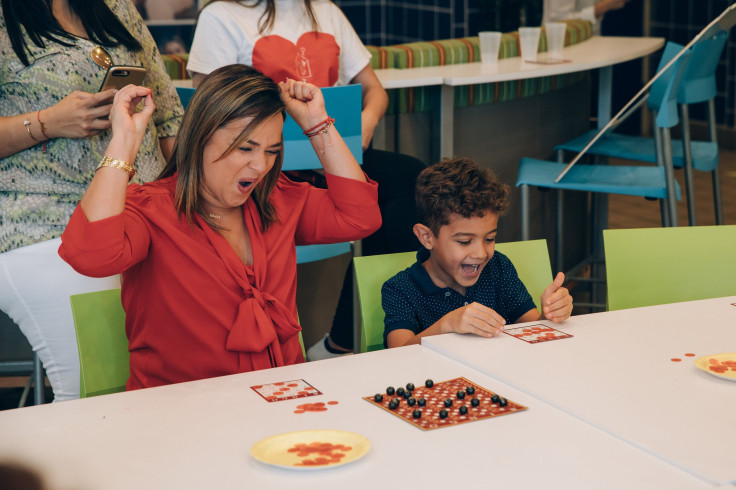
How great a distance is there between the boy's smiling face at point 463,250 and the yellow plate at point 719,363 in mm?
636

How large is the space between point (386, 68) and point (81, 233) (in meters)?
2.12

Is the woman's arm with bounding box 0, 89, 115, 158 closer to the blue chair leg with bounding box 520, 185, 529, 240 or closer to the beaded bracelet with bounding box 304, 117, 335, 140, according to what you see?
the beaded bracelet with bounding box 304, 117, 335, 140

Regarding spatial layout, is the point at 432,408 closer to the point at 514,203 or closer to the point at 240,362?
the point at 240,362

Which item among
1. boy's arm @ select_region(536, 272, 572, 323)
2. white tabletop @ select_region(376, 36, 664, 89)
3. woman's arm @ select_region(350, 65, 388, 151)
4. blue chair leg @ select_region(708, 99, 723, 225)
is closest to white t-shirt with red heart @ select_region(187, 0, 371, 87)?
woman's arm @ select_region(350, 65, 388, 151)

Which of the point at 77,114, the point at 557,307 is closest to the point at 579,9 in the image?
the point at 557,307

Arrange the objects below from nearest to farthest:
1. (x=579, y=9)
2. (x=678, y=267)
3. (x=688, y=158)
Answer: (x=678, y=267), (x=688, y=158), (x=579, y=9)

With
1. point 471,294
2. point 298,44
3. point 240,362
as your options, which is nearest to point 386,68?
point 298,44

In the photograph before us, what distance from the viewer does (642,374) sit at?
1476mm

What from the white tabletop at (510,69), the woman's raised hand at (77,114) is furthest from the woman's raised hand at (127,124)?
the white tabletop at (510,69)

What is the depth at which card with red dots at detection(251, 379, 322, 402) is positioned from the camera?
54.1 inches

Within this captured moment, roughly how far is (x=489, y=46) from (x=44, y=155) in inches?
85.3

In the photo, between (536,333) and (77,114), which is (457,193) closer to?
(536,333)

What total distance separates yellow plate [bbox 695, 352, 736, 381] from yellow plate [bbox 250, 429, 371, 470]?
0.64 metres

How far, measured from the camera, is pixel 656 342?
64.9 inches
